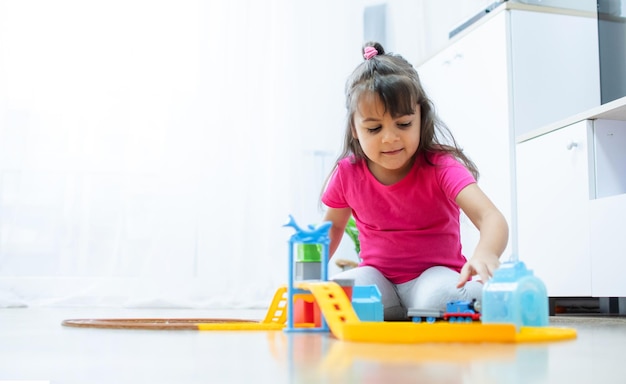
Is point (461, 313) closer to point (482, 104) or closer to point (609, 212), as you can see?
point (609, 212)

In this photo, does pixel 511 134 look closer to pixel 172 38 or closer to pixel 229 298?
pixel 229 298

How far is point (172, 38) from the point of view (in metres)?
2.73

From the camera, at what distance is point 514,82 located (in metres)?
2.12

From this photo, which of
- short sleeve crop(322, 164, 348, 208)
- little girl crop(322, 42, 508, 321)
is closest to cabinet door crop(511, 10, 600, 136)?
little girl crop(322, 42, 508, 321)

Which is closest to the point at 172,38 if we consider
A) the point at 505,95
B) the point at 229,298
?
the point at 229,298

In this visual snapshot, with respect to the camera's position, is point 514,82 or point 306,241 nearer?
point 306,241

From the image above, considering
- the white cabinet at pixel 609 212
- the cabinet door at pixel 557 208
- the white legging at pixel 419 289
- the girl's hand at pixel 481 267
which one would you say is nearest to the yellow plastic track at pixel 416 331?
the girl's hand at pixel 481 267

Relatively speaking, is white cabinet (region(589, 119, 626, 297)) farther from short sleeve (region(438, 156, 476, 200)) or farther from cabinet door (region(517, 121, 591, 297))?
short sleeve (region(438, 156, 476, 200))

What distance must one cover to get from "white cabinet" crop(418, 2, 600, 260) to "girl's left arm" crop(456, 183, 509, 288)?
0.82 metres

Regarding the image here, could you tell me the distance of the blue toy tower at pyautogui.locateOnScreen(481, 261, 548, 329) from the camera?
34.3 inches

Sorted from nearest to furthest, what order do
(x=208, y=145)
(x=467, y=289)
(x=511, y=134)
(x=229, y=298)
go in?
(x=467, y=289)
(x=511, y=134)
(x=229, y=298)
(x=208, y=145)

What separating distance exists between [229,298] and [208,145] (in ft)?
1.91

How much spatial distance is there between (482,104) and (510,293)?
1456mm

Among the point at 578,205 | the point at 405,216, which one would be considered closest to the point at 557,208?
the point at 578,205
